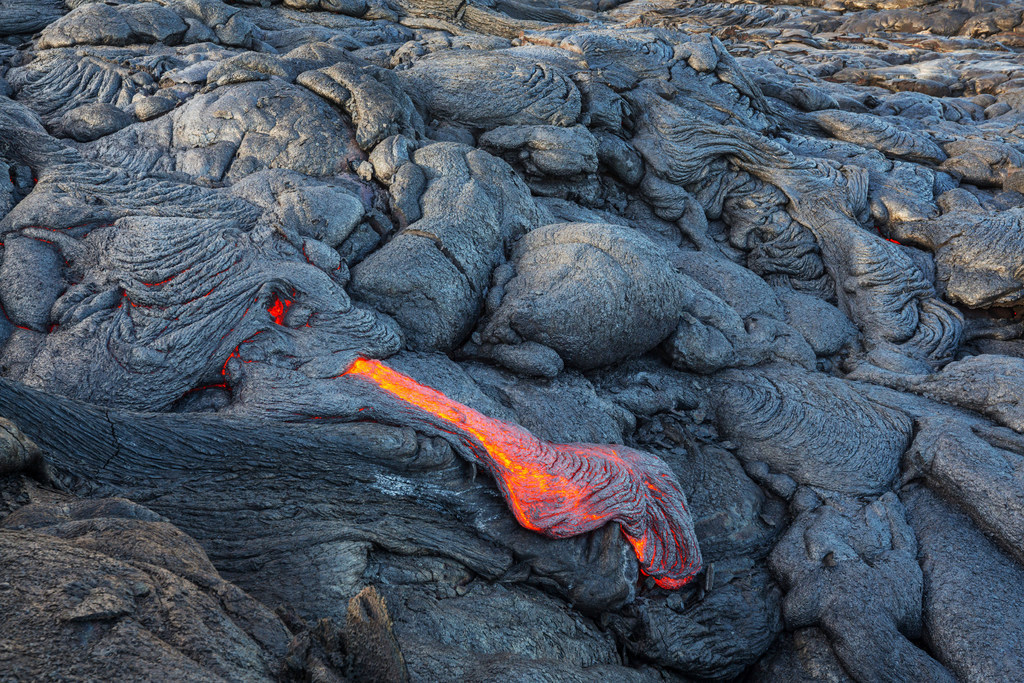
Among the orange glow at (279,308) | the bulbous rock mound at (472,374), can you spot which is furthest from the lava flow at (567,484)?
the orange glow at (279,308)

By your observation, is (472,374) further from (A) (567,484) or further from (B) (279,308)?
(B) (279,308)

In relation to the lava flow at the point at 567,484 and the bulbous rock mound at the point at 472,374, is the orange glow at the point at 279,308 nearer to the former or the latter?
the bulbous rock mound at the point at 472,374

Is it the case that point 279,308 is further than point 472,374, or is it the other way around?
point 472,374

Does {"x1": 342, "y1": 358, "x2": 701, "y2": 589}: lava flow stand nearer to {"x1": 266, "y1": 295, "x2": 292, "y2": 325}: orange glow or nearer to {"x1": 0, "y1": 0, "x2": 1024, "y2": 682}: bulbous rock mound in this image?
{"x1": 0, "y1": 0, "x2": 1024, "y2": 682}: bulbous rock mound

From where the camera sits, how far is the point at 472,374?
7035 millimetres

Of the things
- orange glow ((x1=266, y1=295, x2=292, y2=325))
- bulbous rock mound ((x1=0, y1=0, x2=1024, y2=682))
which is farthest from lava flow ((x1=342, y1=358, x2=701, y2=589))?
orange glow ((x1=266, y1=295, x2=292, y2=325))

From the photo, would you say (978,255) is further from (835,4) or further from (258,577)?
(835,4)

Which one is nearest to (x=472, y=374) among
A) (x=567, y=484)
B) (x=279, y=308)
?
(x=567, y=484)

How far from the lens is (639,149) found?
10805 mm

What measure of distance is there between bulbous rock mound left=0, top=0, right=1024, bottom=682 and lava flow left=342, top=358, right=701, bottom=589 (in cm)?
3

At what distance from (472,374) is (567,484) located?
6.05 feet

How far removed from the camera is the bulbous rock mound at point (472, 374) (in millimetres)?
4387

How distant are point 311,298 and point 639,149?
678 centimetres

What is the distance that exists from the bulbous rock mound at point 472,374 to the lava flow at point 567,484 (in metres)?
0.03
